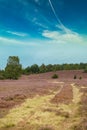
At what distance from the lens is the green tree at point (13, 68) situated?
98.7 m

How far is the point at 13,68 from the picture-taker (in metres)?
99.2

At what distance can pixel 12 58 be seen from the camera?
102625 mm

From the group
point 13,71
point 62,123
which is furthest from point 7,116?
point 13,71

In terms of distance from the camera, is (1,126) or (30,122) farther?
(30,122)

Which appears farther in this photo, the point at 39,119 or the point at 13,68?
the point at 13,68

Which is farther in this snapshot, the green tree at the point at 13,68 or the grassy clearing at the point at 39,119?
the green tree at the point at 13,68

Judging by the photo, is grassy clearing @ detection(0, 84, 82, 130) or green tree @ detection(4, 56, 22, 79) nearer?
grassy clearing @ detection(0, 84, 82, 130)

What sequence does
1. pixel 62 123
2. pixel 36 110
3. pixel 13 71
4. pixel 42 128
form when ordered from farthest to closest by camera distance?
pixel 13 71, pixel 36 110, pixel 62 123, pixel 42 128

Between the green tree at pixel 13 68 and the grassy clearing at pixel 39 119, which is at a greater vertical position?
the green tree at pixel 13 68

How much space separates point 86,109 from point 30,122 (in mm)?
6001

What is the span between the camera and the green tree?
324ft

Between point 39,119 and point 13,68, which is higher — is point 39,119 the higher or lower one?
the lower one

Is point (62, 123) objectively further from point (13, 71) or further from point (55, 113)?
point (13, 71)

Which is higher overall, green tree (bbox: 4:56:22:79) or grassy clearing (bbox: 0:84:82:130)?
green tree (bbox: 4:56:22:79)
